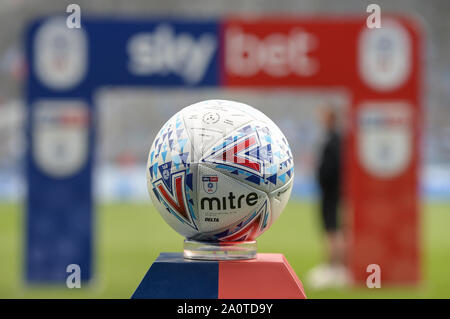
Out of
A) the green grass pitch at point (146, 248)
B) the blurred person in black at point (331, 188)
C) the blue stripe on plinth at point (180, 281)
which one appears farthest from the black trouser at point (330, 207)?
the blue stripe on plinth at point (180, 281)

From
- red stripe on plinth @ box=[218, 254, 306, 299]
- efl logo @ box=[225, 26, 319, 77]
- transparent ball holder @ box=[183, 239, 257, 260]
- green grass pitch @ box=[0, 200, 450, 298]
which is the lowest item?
green grass pitch @ box=[0, 200, 450, 298]

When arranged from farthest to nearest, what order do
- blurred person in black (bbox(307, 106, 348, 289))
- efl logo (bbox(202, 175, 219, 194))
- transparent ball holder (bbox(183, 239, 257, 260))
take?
blurred person in black (bbox(307, 106, 348, 289)), transparent ball holder (bbox(183, 239, 257, 260)), efl logo (bbox(202, 175, 219, 194))

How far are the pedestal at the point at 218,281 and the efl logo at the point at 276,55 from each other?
170 inches

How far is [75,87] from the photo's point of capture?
22.3ft

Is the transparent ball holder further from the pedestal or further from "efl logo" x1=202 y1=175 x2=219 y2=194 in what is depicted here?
"efl logo" x1=202 y1=175 x2=219 y2=194

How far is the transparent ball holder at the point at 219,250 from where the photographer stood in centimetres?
266

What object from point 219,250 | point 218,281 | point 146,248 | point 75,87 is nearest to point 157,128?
point 146,248

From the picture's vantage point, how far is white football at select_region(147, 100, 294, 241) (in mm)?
2482

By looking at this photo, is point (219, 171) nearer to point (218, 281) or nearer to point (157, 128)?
point (218, 281)

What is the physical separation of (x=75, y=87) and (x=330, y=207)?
2.94 meters

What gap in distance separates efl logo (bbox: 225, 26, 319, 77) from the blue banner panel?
0.67 feet

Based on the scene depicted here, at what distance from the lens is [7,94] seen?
872 inches

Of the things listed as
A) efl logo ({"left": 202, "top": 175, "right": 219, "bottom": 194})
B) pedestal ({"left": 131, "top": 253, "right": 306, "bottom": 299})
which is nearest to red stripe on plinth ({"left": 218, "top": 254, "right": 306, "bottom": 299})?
pedestal ({"left": 131, "top": 253, "right": 306, "bottom": 299})

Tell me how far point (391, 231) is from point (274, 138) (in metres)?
4.66
